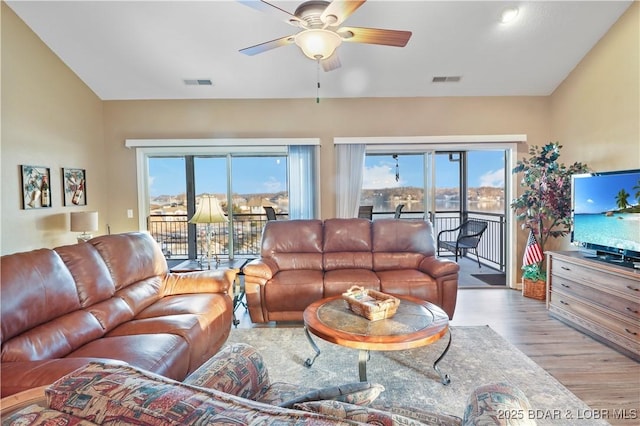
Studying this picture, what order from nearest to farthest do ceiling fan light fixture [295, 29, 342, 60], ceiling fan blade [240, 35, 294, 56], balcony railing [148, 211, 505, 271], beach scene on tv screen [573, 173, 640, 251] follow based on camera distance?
ceiling fan light fixture [295, 29, 342, 60] → ceiling fan blade [240, 35, 294, 56] → beach scene on tv screen [573, 173, 640, 251] → balcony railing [148, 211, 505, 271]

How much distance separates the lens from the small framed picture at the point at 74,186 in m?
3.88

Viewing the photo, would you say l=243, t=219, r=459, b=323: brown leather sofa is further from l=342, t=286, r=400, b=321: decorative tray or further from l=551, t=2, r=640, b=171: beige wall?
l=551, t=2, r=640, b=171: beige wall

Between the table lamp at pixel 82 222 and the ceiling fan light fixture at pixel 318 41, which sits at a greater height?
the ceiling fan light fixture at pixel 318 41

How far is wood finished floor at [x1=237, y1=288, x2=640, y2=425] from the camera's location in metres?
2.08

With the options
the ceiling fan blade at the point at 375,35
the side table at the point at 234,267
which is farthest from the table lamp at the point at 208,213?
the ceiling fan blade at the point at 375,35

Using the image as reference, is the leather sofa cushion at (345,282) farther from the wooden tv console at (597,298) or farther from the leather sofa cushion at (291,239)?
the wooden tv console at (597,298)

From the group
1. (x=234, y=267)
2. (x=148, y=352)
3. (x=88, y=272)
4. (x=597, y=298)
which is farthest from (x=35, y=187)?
(x=597, y=298)

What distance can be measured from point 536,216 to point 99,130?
6019 mm

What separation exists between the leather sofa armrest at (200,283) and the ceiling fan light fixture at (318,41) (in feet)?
6.54

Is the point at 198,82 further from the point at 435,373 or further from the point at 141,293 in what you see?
the point at 435,373

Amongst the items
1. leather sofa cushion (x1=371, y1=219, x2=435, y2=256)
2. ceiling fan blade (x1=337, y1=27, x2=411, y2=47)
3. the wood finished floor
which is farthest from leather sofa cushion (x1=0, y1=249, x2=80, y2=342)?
leather sofa cushion (x1=371, y1=219, x2=435, y2=256)

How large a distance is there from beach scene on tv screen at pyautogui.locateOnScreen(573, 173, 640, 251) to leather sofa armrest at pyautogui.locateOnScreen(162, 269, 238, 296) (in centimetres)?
335

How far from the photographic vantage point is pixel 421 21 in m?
3.27

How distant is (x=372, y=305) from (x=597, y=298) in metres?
2.26
